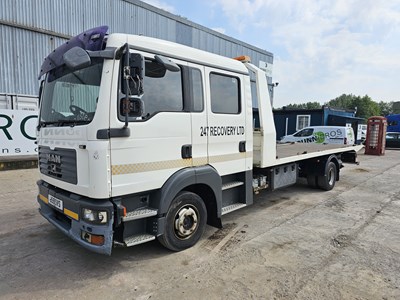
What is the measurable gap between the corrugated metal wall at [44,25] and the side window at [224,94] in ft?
38.4

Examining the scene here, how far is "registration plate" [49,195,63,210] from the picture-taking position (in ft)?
11.4

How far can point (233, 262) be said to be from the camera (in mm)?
3609

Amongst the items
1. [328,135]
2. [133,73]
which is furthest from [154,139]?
[328,135]

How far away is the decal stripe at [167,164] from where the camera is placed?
3.12 metres

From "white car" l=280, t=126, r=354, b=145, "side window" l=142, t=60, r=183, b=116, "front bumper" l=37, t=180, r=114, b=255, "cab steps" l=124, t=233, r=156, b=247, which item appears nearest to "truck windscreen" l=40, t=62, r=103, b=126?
"side window" l=142, t=60, r=183, b=116

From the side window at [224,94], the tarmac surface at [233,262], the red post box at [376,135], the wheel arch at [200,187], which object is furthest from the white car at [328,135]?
the wheel arch at [200,187]

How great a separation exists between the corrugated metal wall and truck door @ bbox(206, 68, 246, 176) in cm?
1171

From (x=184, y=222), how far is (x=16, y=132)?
9010 millimetres

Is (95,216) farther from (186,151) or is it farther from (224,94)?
(224,94)

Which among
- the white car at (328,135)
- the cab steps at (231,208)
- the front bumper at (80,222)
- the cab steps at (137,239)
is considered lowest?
the cab steps at (137,239)

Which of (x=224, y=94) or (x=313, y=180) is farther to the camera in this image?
(x=313, y=180)

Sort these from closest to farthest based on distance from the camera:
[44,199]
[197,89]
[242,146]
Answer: [197,89] < [44,199] < [242,146]

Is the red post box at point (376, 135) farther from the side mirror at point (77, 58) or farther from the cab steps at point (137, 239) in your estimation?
the side mirror at point (77, 58)

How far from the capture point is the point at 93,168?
296cm
